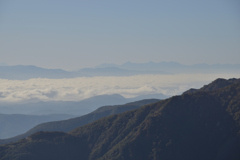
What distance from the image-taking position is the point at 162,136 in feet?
534

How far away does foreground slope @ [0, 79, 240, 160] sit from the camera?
6073 inches

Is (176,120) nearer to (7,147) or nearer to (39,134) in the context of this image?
(39,134)

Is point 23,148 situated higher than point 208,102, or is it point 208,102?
point 208,102

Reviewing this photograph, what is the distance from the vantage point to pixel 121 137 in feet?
589

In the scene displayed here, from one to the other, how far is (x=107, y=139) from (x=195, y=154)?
49.9 metres

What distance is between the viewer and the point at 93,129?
7849 inches

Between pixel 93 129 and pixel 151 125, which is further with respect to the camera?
pixel 93 129

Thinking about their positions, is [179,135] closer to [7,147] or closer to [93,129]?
[93,129]

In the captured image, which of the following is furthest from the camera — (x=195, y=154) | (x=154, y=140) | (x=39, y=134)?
(x=39, y=134)

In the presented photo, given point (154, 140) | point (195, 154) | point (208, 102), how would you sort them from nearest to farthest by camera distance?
point (195, 154) → point (154, 140) → point (208, 102)

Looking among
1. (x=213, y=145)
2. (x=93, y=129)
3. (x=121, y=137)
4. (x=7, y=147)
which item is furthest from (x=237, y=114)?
(x=7, y=147)

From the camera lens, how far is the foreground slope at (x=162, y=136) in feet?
506

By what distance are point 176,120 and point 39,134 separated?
74.6 metres

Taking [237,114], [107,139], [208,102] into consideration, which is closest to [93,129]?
[107,139]
